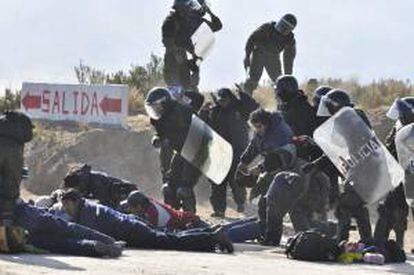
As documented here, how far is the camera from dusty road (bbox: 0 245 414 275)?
30.6ft

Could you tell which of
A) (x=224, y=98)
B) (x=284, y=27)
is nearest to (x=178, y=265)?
(x=224, y=98)

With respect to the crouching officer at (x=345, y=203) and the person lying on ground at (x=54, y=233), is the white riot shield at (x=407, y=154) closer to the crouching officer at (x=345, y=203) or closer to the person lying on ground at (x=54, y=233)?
the crouching officer at (x=345, y=203)

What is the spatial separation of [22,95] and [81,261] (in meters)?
13.7

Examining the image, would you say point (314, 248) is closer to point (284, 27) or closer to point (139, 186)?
point (284, 27)

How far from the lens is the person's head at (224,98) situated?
15844mm

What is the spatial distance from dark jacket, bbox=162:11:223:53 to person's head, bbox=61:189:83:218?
23.8 feet

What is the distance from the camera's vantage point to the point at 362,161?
11.7 m

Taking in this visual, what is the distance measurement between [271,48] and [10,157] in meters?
9.04

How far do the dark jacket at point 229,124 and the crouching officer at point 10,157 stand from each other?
5.28m

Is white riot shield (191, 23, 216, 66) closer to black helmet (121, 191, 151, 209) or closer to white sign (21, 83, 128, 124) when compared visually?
white sign (21, 83, 128, 124)

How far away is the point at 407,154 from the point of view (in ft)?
38.8

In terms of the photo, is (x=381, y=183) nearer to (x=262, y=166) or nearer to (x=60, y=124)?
(x=262, y=166)

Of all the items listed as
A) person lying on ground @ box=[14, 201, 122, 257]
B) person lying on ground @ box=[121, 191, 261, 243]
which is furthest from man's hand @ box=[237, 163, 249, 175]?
person lying on ground @ box=[14, 201, 122, 257]

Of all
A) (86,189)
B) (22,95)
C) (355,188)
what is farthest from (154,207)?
(22,95)
